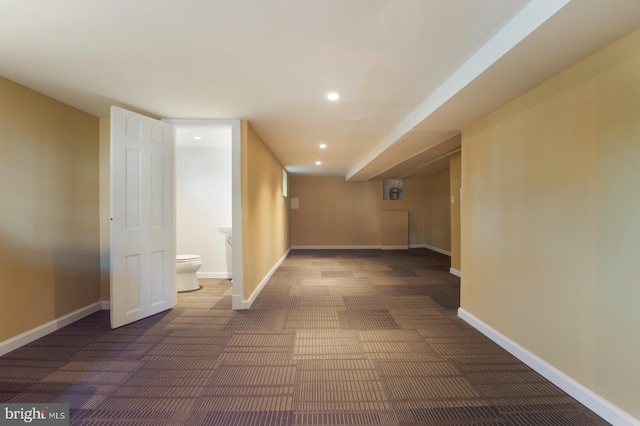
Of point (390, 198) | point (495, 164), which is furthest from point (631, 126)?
point (390, 198)

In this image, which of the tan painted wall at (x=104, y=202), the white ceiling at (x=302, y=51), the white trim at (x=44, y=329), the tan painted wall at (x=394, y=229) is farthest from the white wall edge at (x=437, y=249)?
the white trim at (x=44, y=329)

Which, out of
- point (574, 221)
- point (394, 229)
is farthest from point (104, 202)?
point (394, 229)

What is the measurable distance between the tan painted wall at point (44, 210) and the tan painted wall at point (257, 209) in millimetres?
1671

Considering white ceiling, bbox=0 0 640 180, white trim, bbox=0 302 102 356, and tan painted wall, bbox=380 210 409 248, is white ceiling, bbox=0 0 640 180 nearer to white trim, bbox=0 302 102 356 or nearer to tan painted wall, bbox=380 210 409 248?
white trim, bbox=0 302 102 356

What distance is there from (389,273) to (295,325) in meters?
2.71

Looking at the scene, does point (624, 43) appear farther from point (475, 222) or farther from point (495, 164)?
point (475, 222)

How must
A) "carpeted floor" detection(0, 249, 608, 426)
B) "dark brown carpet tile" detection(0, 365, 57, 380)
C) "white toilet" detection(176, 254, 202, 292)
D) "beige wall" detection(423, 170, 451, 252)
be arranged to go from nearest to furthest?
"carpeted floor" detection(0, 249, 608, 426)
"dark brown carpet tile" detection(0, 365, 57, 380)
"white toilet" detection(176, 254, 202, 292)
"beige wall" detection(423, 170, 451, 252)

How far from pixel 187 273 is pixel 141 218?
133cm

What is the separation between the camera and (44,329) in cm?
245

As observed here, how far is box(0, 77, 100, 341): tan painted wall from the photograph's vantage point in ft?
7.14

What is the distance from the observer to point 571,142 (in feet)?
5.49

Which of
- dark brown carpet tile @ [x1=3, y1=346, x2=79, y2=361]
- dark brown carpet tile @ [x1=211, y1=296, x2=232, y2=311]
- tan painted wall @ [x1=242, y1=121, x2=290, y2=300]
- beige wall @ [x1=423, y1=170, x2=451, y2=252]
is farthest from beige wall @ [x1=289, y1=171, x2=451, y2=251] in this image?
dark brown carpet tile @ [x1=3, y1=346, x2=79, y2=361]

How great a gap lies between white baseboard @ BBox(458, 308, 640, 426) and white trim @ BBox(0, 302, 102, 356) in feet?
13.3

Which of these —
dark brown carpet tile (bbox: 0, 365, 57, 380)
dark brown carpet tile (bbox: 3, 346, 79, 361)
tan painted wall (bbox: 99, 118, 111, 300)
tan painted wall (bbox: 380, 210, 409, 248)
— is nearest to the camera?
dark brown carpet tile (bbox: 0, 365, 57, 380)
